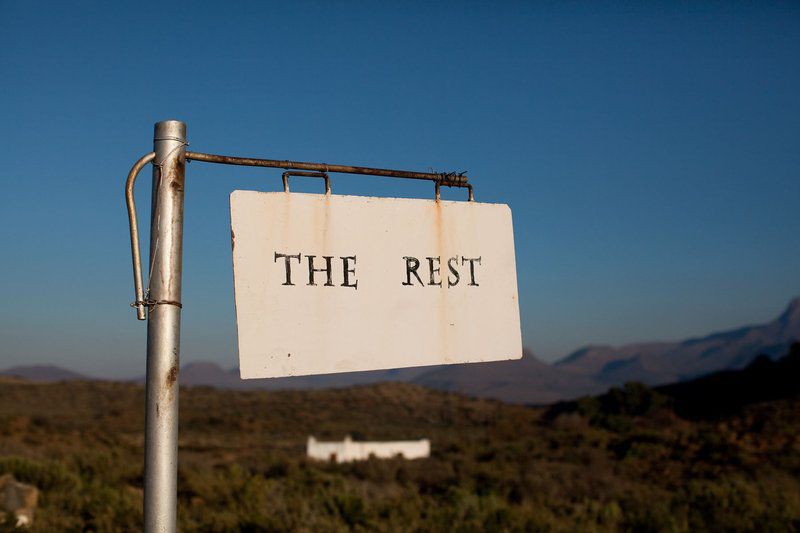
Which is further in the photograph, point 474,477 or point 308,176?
point 474,477

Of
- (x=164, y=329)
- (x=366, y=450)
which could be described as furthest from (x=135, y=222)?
(x=366, y=450)

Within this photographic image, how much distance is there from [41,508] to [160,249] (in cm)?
775

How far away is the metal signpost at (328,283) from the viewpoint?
6.83 feet

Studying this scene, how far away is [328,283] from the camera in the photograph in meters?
2.40

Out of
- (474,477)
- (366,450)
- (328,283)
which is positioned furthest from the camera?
(366,450)

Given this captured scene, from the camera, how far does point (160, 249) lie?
6.89 feet

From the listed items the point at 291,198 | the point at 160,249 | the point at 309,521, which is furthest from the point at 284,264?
the point at 309,521

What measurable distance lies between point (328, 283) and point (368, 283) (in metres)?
0.16

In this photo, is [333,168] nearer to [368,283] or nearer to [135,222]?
[368,283]

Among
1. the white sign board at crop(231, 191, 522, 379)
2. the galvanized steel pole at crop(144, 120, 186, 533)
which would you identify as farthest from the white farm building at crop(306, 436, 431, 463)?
the galvanized steel pole at crop(144, 120, 186, 533)

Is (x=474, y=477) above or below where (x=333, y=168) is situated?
below

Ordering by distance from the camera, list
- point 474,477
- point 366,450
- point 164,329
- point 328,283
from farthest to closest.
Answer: point 366,450 → point 474,477 → point 328,283 → point 164,329

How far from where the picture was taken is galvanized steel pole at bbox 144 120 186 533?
201cm

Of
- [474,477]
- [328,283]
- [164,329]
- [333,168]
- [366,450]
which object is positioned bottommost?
[366,450]
